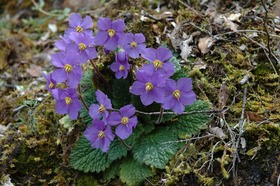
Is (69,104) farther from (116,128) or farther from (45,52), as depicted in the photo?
(45,52)

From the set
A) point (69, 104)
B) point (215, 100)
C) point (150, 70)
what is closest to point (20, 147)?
point (69, 104)

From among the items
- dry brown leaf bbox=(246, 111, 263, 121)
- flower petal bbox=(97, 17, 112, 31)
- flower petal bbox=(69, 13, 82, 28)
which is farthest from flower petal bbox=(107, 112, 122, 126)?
dry brown leaf bbox=(246, 111, 263, 121)

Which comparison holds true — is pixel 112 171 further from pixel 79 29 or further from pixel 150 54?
pixel 79 29

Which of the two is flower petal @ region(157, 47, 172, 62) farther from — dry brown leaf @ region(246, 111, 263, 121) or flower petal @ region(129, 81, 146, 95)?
dry brown leaf @ region(246, 111, 263, 121)

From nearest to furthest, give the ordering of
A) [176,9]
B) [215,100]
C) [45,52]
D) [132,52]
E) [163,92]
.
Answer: [163,92] → [132,52] → [215,100] → [176,9] → [45,52]

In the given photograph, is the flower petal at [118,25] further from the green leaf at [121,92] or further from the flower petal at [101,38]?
the green leaf at [121,92]

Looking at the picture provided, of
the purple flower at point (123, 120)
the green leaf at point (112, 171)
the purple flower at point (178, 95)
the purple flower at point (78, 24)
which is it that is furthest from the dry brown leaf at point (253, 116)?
the purple flower at point (78, 24)
